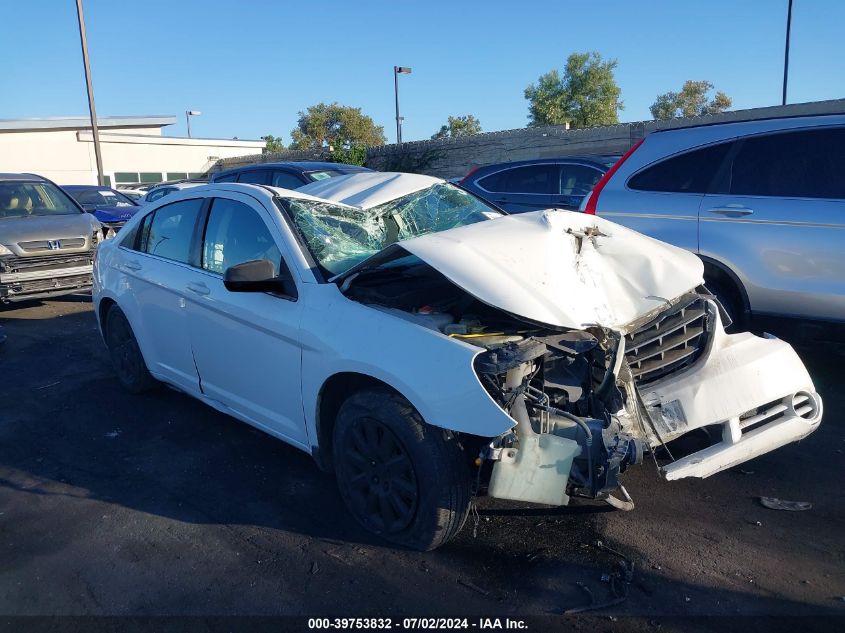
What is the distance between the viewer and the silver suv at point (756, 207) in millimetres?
4930

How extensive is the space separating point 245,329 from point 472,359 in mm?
1649

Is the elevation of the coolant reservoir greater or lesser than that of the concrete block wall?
lesser

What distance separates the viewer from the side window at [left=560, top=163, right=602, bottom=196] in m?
9.64

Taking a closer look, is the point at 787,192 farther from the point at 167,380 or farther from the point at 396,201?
the point at 167,380

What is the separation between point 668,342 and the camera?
11.2ft

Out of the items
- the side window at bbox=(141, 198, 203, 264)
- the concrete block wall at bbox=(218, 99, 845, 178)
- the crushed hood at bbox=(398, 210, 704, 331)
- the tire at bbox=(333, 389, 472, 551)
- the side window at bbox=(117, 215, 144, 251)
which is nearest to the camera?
the tire at bbox=(333, 389, 472, 551)

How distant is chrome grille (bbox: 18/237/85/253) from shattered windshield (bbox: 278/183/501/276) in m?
6.41

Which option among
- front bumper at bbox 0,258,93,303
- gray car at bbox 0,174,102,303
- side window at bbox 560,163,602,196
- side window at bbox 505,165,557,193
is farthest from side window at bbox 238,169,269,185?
side window at bbox 560,163,602,196

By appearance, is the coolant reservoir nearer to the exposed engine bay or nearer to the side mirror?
the exposed engine bay

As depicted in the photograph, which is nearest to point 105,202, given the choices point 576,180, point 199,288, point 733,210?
point 576,180

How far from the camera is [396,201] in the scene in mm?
4629

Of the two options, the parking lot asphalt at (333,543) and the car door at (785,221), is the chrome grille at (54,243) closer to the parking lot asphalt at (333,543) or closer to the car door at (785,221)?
the parking lot asphalt at (333,543)

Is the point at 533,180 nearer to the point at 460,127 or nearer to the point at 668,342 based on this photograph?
the point at 668,342

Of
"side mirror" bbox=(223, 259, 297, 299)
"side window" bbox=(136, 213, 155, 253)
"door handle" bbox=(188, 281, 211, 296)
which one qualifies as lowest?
"door handle" bbox=(188, 281, 211, 296)
